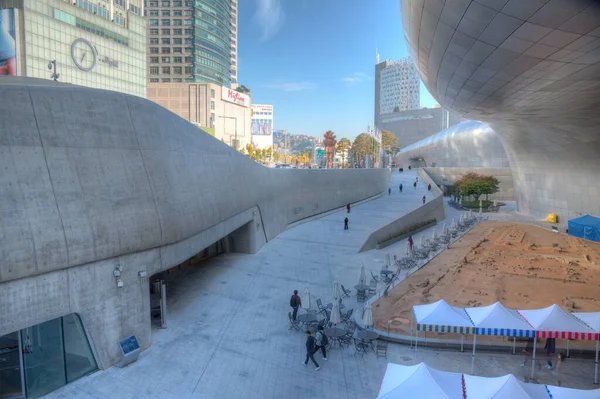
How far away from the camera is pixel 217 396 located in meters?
8.95

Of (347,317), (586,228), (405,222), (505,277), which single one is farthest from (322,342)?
(586,228)

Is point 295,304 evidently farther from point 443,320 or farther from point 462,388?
point 462,388

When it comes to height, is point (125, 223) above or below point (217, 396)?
above

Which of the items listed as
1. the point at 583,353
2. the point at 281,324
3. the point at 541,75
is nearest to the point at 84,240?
the point at 281,324

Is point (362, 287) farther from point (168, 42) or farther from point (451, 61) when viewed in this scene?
point (168, 42)

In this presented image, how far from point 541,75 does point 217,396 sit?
51.0 ft

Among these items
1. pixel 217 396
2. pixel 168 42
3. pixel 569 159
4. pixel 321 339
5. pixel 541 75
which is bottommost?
pixel 217 396

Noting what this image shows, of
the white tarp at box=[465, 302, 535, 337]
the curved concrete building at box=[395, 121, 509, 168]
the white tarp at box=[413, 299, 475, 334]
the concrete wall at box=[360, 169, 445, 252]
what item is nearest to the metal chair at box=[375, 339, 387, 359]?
the white tarp at box=[413, 299, 475, 334]

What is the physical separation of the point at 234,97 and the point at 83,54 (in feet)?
126

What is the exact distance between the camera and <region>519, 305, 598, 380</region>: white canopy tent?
32.5 feet

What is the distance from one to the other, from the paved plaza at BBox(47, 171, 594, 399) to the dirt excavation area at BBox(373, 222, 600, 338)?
220cm

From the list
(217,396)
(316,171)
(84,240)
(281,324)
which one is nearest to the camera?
(217,396)

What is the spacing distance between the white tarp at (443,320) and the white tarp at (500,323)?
26 cm

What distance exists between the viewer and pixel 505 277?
19266mm
